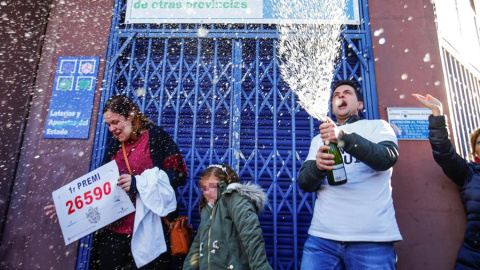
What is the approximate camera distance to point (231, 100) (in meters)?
4.48

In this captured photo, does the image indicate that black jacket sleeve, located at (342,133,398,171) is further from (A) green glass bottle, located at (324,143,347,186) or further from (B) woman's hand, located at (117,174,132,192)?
(B) woman's hand, located at (117,174,132,192)

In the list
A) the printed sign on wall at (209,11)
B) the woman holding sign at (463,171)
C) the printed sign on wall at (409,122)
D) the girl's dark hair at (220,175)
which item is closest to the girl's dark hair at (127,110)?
the girl's dark hair at (220,175)

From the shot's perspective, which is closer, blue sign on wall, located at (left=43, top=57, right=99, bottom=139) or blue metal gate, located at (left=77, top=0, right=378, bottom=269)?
blue metal gate, located at (left=77, top=0, right=378, bottom=269)

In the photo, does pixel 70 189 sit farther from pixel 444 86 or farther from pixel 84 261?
pixel 444 86

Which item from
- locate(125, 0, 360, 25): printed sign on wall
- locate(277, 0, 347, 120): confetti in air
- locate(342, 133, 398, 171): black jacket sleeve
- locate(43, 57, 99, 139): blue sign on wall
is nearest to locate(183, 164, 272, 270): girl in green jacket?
locate(342, 133, 398, 171): black jacket sleeve

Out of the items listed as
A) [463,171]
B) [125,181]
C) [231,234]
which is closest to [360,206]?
[231,234]

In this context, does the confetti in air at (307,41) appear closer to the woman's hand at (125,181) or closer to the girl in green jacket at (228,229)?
the girl in green jacket at (228,229)

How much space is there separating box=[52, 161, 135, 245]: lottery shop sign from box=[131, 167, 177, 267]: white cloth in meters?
0.15

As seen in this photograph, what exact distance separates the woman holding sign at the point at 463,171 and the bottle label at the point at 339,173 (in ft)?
3.64

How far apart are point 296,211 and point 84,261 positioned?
2657 millimetres

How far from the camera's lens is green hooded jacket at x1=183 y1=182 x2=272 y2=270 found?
2709mm

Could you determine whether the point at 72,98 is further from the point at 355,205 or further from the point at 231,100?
the point at 355,205

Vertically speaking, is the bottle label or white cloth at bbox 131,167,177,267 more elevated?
the bottle label

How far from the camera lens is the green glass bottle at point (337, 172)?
261 cm
